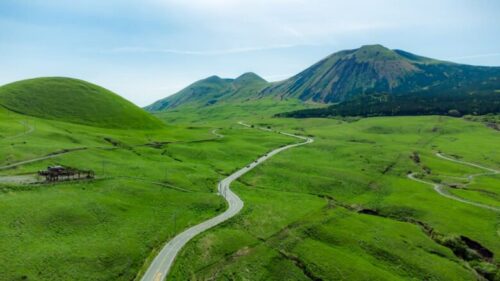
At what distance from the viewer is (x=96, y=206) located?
81625 mm

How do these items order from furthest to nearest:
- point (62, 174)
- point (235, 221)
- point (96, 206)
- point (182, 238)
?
point (62, 174) → point (235, 221) → point (96, 206) → point (182, 238)

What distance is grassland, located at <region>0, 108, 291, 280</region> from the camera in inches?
2413

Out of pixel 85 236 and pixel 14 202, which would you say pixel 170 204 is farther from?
pixel 14 202

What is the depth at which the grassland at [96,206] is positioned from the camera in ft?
201

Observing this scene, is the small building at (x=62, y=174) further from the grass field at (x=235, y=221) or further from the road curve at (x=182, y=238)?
the road curve at (x=182, y=238)

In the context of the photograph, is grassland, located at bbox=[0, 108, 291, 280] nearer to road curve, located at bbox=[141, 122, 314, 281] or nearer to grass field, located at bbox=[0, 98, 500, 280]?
grass field, located at bbox=[0, 98, 500, 280]

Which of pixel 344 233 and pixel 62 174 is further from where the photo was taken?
pixel 62 174

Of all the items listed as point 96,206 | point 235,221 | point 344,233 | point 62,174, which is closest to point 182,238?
point 235,221

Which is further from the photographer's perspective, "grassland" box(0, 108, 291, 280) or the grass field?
the grass field

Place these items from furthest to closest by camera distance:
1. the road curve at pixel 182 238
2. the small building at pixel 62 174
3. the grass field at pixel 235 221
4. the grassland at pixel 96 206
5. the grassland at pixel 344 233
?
the small building at pixel 62 174 < the grassland at pixel 344 233 < the grass field at pixel 235 221 < the road curve at pixel 182 238 < the grassland at pixel 96 206

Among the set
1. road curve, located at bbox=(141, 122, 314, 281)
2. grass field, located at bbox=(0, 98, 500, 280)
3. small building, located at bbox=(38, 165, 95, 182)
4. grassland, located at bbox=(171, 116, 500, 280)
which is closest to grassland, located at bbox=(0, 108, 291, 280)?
grass field, located at bbox=(0, 98, 500, 280)

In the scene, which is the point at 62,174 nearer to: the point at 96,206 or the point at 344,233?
the point at 96,206

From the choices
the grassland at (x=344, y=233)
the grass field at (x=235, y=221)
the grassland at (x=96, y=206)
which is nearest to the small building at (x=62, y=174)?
the grassland at (x=96, y=206)

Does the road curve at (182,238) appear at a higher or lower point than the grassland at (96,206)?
lower
